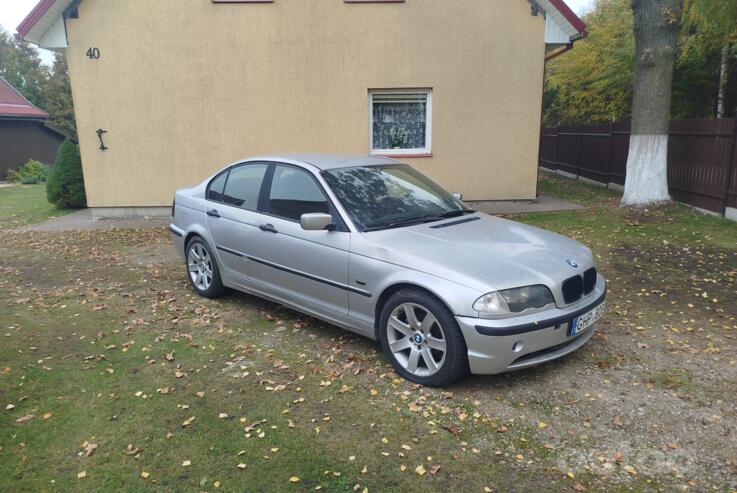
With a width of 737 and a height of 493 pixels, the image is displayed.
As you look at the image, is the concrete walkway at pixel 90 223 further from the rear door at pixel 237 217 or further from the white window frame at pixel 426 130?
the rear door at pixel 237 217

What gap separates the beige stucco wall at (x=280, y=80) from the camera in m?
11.1

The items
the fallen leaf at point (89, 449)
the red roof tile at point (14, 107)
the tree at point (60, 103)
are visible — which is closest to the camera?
the fallen leaf at point (89, 449)

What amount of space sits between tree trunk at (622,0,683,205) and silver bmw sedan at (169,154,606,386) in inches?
277

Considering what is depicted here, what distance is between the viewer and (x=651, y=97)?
34.3 feet

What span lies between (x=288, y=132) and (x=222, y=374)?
810 centimetres

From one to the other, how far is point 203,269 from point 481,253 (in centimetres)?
344

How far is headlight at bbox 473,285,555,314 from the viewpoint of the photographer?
3.61m

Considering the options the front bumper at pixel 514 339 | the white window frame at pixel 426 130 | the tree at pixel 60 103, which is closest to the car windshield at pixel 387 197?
the front bumper at pixel 514 339

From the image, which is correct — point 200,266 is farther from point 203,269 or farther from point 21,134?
point 21,134

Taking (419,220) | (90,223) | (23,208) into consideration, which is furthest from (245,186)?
(23,208)

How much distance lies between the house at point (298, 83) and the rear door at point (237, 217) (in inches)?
237

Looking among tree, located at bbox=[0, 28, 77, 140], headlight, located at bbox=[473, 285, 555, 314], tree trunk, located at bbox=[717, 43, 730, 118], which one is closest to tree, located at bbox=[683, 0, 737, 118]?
Result: tree trunk, located at bbox=[717, 43, 730, 118]

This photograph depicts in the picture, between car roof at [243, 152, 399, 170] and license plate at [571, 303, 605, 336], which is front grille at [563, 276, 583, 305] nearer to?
license plate at [571, 303, 605, 336]

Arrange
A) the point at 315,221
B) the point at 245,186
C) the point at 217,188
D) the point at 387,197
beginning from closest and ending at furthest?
the point at 315,221 → the point at 387,197 → the point at 245,186 → the point at 217,188
